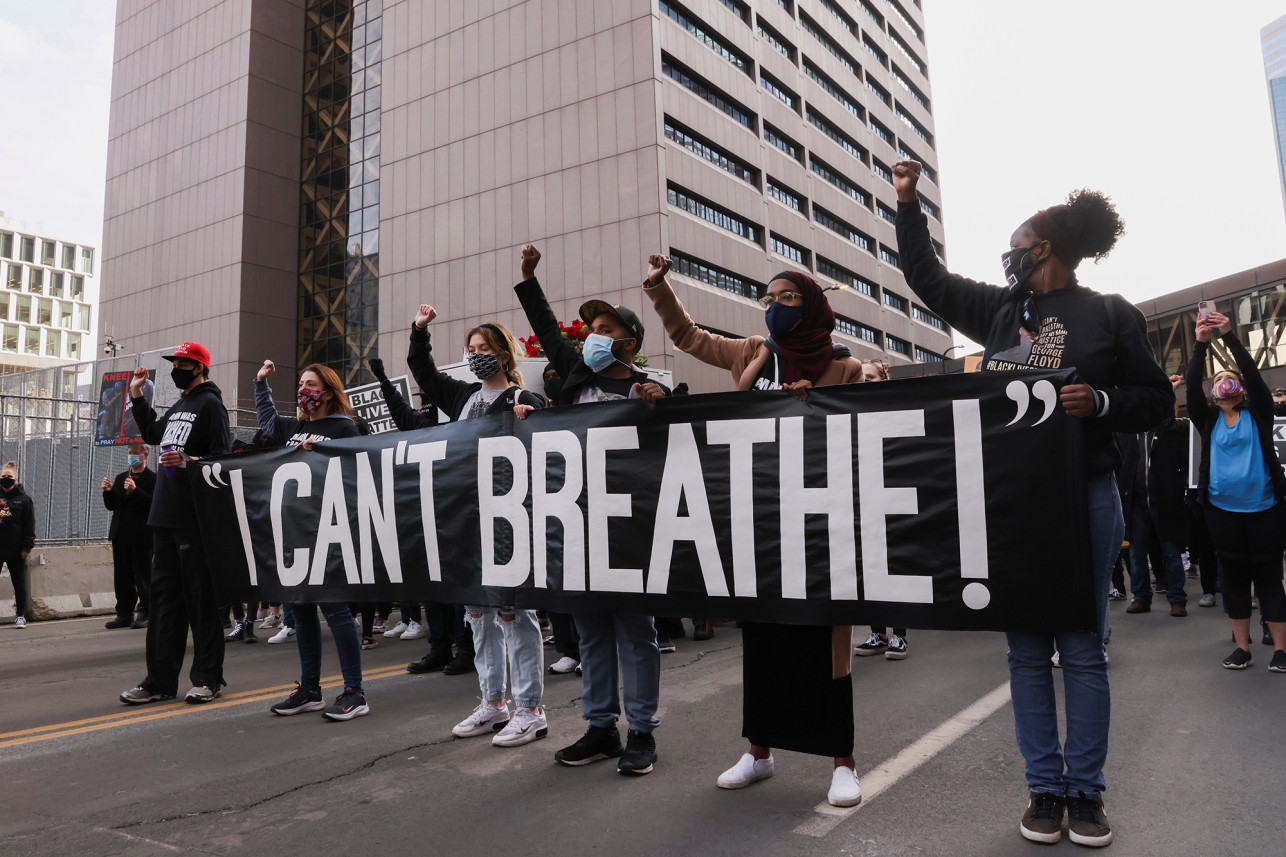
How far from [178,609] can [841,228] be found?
1771 inches

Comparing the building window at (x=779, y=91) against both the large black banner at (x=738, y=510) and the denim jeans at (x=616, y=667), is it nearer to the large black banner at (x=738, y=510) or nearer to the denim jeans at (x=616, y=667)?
the large black banner at (x=738, y=510)

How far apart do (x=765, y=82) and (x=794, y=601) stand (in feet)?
132

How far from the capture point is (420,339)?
501 cm

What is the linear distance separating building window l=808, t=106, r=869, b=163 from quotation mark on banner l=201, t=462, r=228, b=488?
43050mm

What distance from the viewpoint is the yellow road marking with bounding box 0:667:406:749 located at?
187 inches

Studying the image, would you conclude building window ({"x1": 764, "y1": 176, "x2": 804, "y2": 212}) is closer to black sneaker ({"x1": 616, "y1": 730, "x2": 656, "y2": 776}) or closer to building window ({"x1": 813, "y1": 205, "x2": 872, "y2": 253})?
building window ({"x1": 813, "y1": 205, "x2": 872, "y2": 253})

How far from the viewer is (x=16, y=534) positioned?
415 inches

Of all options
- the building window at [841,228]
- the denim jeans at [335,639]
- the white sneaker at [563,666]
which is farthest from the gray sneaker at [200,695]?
the building window at [841,228]

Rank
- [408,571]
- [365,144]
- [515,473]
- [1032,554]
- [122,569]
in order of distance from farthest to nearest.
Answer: [365,144] < [122,569] < [408,571] < [515,473] < [1032,554]

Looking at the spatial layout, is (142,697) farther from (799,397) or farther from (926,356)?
(926,356)

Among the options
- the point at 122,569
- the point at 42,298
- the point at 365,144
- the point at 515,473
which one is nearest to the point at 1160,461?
the point at 515,473

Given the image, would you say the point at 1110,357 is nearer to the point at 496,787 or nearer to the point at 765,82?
the point at 496,787

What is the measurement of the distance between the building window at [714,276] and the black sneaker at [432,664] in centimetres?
2499

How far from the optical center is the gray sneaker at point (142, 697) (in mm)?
5526
